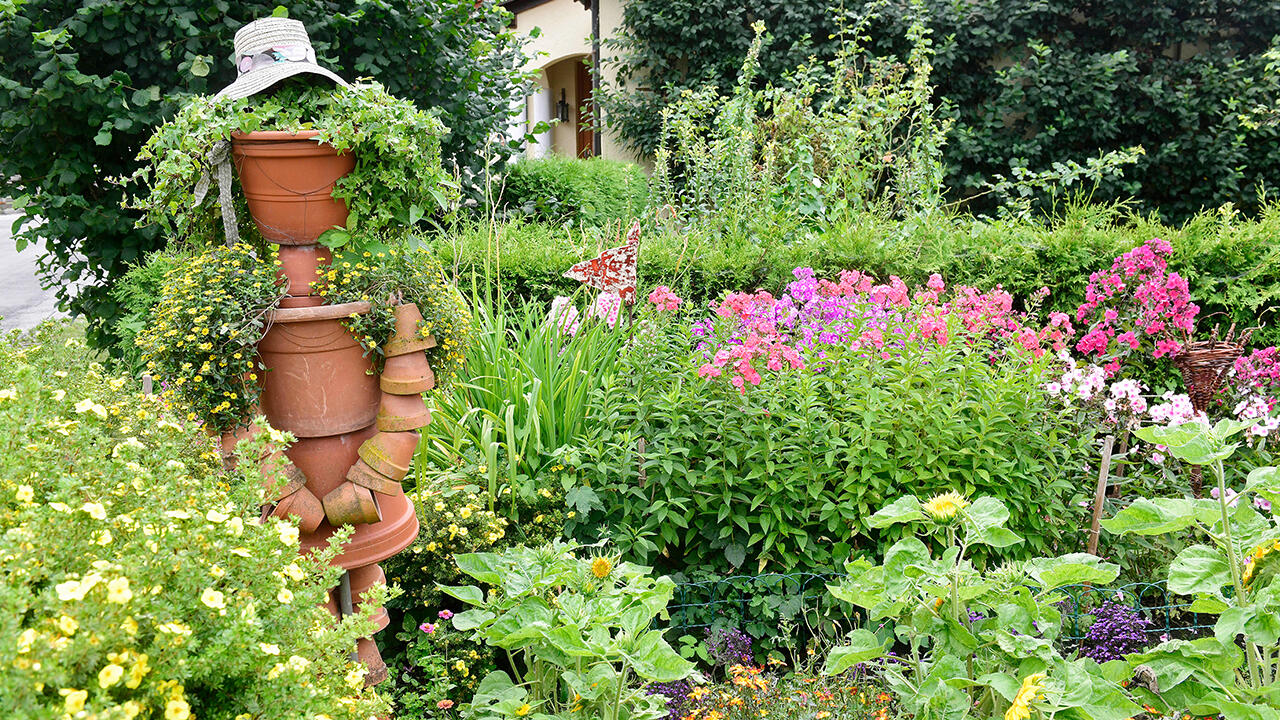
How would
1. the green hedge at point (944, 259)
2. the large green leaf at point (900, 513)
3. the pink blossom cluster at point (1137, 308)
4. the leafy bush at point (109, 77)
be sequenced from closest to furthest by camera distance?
the large green leaf at point (900, 513) < the leafy bush at point (109, 77) < the pink blossom cluster at point (1137, 308) < the green hedge at point (944, 259)

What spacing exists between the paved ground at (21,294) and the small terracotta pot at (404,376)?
6194 millimetres

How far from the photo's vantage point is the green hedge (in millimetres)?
4645

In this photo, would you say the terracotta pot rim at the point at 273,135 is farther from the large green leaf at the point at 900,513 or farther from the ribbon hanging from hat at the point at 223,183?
the large green leaf at the point at 900,513

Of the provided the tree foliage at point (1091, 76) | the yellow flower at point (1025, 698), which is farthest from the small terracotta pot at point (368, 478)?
the tree foliage at point (1091, 76)

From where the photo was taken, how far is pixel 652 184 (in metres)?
7.99

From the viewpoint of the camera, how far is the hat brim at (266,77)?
218 centimetres

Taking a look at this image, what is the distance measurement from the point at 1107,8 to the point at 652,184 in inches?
200

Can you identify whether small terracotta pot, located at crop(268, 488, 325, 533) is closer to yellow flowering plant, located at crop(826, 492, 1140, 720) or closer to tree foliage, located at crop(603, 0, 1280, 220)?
yellow flowering plant, located at crop(826, 492, 1140, 720)

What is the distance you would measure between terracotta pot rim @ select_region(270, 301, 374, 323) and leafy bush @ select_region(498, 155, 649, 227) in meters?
4.94

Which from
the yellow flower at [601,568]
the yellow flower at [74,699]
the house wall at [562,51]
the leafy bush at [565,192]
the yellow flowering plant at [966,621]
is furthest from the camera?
the house wall at [562,51]

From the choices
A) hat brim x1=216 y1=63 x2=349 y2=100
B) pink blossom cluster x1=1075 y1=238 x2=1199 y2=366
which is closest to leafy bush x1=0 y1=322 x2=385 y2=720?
hat brim x1=216 y1=63 x2=349 y2=100

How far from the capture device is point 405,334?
90.0 inches

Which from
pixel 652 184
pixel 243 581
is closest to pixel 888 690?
pixel 243 581

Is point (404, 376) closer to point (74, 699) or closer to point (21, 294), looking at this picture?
point (74, 699)
